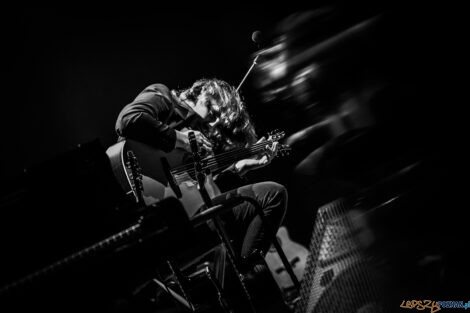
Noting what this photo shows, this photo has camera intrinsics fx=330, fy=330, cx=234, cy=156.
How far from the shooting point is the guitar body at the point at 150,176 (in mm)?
2035

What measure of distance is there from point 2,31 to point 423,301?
297cm

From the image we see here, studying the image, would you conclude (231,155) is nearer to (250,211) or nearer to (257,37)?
(250,211)

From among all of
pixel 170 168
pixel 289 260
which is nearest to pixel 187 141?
pixel 170 168

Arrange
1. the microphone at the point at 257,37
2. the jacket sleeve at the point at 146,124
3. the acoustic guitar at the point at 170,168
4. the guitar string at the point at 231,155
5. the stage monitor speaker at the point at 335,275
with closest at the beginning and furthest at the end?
the stage monitor speaker at the point at 335,275 < the acoustic guitar at the point at 170,168 < the jacket sleeve at the point at 146,124 < the microphone at the point at 257,37 < the guitar string at the point at 231,155

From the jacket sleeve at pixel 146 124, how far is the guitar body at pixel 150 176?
0.07m

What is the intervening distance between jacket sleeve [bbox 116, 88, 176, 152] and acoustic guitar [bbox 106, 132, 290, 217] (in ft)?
0.23

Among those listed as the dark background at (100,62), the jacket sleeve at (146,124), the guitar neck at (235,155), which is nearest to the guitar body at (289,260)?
the dark background at (100,62)

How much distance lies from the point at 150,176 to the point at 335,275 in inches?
51.9

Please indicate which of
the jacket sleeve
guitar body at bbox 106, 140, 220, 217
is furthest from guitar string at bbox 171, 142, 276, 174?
the jacket sleeve

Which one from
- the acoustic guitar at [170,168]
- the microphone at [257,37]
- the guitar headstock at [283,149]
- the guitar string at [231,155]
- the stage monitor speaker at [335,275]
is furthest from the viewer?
the guitar headstock at [283,149]

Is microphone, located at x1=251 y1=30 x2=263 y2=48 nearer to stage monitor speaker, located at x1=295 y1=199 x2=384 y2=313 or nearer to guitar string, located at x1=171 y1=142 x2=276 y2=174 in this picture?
guitar string, located at x1=171 y1=142 x2=276 y2=174

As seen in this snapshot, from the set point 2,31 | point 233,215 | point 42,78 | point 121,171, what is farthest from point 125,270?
point 2,31

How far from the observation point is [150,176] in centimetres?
219

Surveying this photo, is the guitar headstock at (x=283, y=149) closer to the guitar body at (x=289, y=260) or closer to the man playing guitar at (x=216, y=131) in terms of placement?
the man playing guitar at (x=216, y=131)
